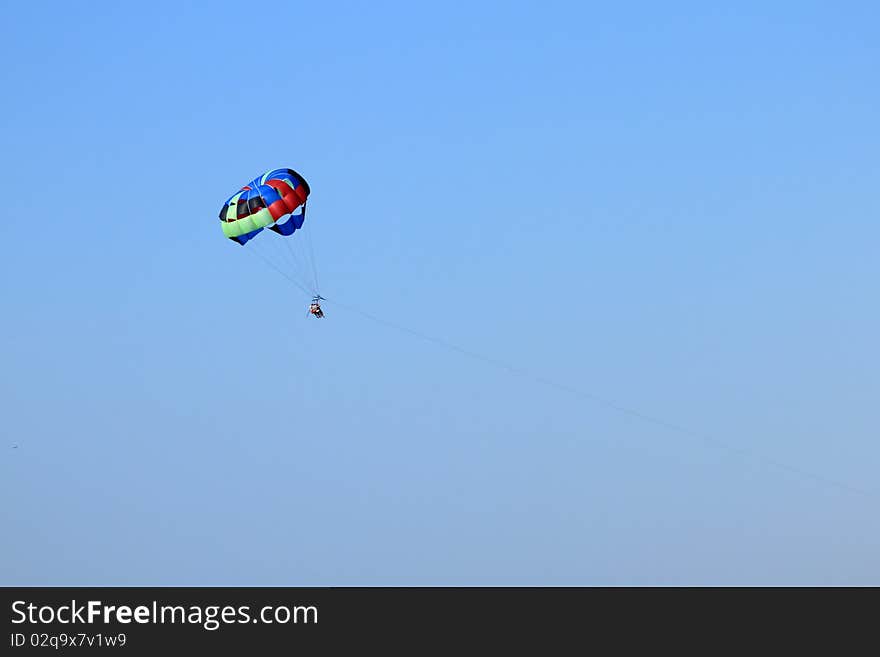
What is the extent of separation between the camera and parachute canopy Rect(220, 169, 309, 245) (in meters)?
91.6

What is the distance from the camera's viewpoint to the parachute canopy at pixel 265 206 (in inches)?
3607

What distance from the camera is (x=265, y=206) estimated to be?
91625mm
